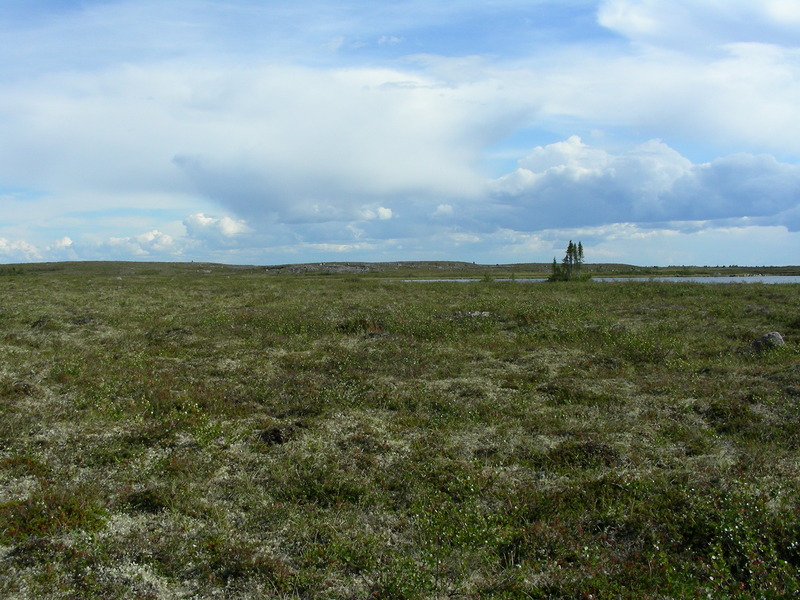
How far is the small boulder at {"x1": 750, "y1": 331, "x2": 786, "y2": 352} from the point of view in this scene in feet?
64.8

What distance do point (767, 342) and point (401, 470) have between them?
1712 centimetres

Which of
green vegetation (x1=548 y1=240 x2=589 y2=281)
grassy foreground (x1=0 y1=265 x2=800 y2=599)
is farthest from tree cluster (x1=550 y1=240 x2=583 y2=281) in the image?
grassy foreground (x1=0 y1=265 x2=800 y2=599)

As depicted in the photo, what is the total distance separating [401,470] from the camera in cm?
982

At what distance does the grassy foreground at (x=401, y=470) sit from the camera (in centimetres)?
676

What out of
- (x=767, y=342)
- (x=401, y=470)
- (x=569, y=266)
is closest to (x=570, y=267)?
(x=569, y=266)

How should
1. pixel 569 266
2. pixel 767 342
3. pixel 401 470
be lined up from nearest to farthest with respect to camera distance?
pixel 401 470
pixel 767 342
pixel 569 266

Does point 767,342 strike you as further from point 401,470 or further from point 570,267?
point 570,267

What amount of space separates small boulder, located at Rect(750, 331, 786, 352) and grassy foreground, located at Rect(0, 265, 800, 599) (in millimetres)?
562

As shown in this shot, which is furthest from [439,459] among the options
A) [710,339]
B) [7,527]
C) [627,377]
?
[710,339]

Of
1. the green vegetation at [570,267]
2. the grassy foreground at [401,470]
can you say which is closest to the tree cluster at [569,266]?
the green vegetation at [570,267]

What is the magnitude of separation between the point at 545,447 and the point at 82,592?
811 centimetres

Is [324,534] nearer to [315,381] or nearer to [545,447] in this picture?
[545,447]

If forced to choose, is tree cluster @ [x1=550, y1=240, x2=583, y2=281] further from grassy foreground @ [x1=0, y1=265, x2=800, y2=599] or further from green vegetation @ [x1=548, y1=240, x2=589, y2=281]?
grassy foreground @ [x1=0, y1=265, x2=800, y2=599]

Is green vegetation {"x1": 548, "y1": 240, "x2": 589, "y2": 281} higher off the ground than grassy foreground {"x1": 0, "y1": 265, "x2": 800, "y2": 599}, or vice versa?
green vegetation {"x1": 548, "y1": 240, "x2": 589, "y2": 281}
